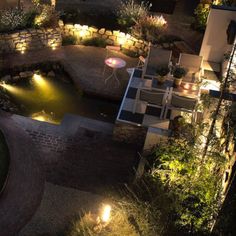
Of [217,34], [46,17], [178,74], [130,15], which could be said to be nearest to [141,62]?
[130,15]

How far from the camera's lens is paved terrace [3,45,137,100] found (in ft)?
45.3

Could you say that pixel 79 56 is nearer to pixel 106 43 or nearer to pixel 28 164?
pixel 106 43

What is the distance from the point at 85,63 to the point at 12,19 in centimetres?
298

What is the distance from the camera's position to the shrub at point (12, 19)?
14.4m

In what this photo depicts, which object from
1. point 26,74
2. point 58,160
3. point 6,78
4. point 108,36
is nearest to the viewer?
point 58,160

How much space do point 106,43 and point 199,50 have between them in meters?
3.61

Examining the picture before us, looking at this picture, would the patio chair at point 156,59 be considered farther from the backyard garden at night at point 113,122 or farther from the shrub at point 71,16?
the shrub at point 71,16

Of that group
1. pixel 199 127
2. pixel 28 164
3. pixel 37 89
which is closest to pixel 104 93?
pixel 37 89

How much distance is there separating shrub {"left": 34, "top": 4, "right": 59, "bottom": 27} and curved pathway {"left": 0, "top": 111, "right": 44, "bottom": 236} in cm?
499

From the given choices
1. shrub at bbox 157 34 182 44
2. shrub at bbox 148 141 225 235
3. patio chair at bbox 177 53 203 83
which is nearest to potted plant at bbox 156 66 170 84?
patio chair at bbox 177 53 203 83

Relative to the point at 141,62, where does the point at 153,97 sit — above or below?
above

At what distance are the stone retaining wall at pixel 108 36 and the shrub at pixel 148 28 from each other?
286 millimetres

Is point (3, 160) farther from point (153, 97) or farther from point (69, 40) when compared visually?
point (69, 40)

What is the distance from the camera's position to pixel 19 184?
32.2 ft
